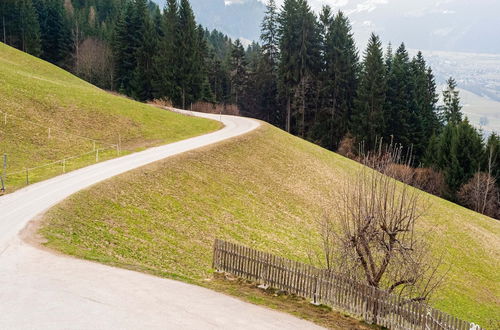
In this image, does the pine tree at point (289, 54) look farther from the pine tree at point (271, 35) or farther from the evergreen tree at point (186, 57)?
the evergreen tree at point (186, 57)

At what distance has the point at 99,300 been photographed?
15.8 metres

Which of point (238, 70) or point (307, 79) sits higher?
point (238, 70)

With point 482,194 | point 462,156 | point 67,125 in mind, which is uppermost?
point 67,125

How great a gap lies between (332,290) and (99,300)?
372 inches

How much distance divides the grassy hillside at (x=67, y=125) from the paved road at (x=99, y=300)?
563 inches

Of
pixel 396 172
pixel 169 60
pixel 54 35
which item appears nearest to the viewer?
pixel 396 172

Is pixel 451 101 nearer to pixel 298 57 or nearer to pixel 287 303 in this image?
pixel 298 57

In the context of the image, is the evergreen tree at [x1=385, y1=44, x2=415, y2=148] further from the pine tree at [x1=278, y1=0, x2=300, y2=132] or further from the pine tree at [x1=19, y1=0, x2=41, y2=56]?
the pine tree at [x1=19, y1=0, x2=41, y2=56]

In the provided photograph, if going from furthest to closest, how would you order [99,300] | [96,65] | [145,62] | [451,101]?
[96,65] < [145,62] < [451,101] < [99,300]

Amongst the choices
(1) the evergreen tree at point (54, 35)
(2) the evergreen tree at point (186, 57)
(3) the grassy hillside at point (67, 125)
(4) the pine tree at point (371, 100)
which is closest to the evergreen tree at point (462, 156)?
(4) the pine tree at point (371, 100)

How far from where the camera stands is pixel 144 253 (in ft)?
77.6

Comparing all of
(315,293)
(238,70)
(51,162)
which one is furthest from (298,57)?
(315,293)

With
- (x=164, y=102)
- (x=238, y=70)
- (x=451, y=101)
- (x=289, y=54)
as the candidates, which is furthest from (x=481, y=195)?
(x=238, y=70)

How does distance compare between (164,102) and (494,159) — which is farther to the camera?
(164,102)
